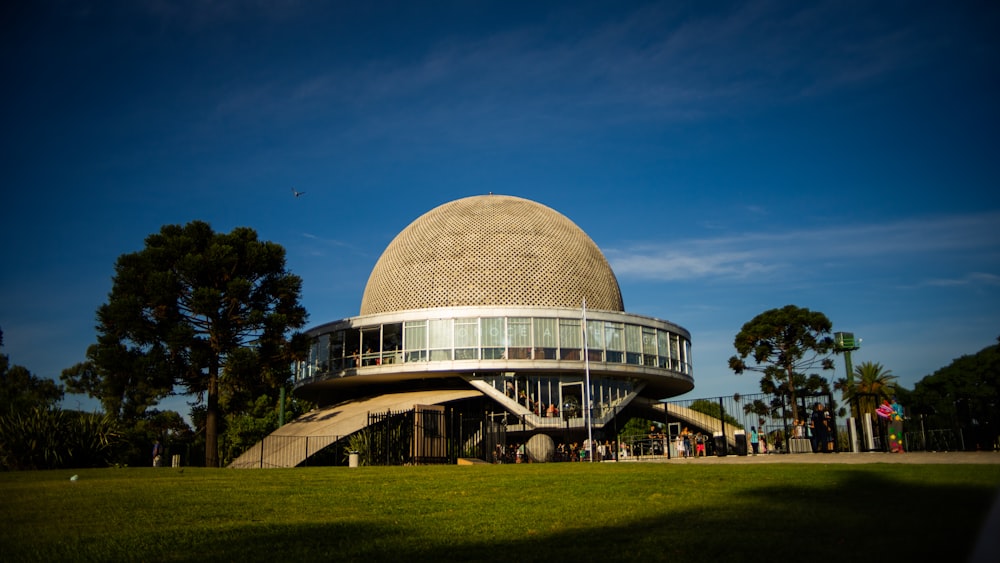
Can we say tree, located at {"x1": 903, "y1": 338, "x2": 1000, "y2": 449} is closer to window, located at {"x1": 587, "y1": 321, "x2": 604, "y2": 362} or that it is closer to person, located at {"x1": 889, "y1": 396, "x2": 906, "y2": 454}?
window, located at {"x1": 587, "y1": 321, "x2": 604, "y2": 362}

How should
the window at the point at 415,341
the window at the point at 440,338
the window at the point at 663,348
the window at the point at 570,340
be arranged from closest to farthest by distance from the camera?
the window at the point at 440,338 < the window at the point at 570,340 < the window at the point at 415,341 < the window at the point at 663,348

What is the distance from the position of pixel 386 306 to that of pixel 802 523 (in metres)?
35.7

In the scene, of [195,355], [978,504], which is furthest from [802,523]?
[195,355]

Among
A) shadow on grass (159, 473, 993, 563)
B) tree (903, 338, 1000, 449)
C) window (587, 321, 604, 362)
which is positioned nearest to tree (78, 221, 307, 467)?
window (587, 321, 604, 362)

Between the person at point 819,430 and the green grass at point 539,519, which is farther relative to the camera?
the person at point 819,430

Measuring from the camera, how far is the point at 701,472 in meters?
11.8

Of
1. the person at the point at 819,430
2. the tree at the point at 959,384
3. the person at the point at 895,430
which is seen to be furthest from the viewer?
the tree at the point at 959,384

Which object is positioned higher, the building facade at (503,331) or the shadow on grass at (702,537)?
the building facade at (503,331)

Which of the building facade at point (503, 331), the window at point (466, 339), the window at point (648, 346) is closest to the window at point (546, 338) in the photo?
the building facade at point (503, 331)

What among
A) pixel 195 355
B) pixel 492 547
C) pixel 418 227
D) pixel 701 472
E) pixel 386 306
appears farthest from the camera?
pixel 418 227

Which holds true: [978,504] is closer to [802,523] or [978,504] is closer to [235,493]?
[802,523]

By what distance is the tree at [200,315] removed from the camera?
1142 inches

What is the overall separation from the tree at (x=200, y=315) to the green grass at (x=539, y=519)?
18.6m

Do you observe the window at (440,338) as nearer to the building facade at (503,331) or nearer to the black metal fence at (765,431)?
the building facade at (503,331)
